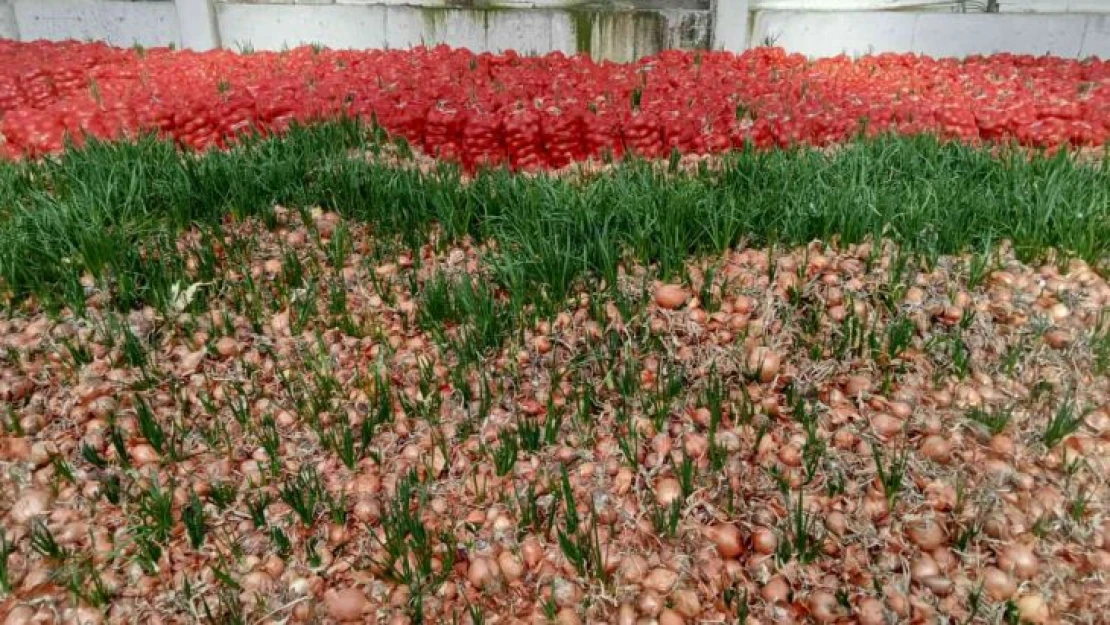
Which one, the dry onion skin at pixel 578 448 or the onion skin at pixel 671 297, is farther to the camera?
the onion skin at pixel 671 297

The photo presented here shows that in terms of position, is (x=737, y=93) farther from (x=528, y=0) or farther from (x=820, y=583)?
(x=820, y=583)

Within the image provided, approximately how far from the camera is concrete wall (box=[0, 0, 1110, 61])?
6.35 metres

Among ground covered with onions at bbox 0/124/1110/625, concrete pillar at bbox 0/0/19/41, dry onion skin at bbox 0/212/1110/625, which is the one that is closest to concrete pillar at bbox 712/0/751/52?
ground covered with onions at bbox 0/124/1110/625

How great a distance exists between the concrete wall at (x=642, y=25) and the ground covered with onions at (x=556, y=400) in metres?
3.71

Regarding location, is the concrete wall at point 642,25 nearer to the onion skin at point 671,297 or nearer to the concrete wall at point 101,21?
the concrete wall at point 101,21

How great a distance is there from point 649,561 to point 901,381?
1065 mm

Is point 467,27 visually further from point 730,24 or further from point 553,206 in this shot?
point 553,206

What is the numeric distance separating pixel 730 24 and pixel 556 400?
5170 millimetres

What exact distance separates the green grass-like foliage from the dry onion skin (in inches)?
4.3

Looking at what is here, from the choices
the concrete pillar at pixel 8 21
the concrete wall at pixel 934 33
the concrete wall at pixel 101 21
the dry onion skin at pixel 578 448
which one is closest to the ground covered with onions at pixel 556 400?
the dry onion skin at pixel 578 448

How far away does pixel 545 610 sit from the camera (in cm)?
190

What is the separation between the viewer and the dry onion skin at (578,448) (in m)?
1.97

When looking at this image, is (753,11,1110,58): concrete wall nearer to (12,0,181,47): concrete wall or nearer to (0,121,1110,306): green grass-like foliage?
(0,121,1110,306): green grass-like foliage

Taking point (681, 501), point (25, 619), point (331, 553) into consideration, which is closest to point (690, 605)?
point (681, 501)
